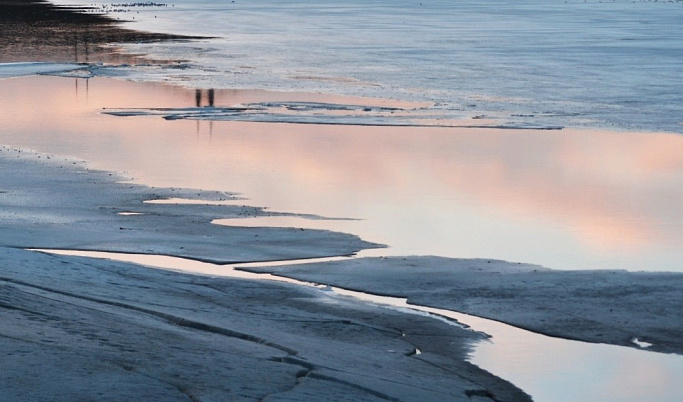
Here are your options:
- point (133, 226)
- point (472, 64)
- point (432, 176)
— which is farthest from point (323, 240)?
point (472, 64)

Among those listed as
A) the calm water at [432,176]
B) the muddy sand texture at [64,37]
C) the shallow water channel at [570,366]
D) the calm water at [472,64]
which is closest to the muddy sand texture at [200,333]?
the shallow water channel at [570,366]

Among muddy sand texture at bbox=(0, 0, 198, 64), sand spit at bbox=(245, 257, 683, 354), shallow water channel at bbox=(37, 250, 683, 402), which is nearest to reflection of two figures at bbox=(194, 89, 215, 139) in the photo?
muddy sand texture at bbox=(0, 0, 198, 64)

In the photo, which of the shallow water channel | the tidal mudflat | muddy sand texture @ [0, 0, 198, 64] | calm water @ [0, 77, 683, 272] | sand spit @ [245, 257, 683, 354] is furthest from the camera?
muddy sand texture @ [0, 0, 198, 64]

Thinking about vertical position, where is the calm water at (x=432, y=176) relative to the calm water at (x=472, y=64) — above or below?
below

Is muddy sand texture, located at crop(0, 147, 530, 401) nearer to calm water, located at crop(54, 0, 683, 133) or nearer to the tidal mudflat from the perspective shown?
the tidal mudflat

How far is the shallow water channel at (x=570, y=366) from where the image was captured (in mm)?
7758

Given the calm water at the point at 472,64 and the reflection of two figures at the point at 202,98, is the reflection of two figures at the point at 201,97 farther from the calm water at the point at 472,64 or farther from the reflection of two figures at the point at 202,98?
the calm water at the point at 472,64

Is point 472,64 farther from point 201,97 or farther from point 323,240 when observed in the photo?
point 323,240

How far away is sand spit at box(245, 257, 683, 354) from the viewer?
8.95 metres

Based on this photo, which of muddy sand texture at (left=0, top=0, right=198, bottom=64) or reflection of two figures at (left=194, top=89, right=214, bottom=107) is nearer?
reflection of two figures at (left=194, top=89, right=214, bottom=107)

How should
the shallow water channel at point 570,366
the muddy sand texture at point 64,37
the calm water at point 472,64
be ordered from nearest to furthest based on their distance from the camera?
the shallow water channel at point 570,366, the calm water at point 472,64, the muddy sand texture at point 64,37

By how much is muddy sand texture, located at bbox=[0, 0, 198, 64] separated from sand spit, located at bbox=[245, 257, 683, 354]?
86.7 ft

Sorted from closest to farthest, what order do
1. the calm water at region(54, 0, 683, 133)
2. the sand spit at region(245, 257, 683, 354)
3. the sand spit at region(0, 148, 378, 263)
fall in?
1. the sand spit at region(245, 257, 683, 354)
2. the sand spit at region(0, 148, 378, 263)
3. the calm water at region(54, 0, 683, 133)

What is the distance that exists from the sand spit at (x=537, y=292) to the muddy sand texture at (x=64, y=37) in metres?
26.4
